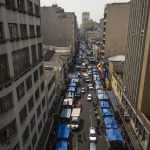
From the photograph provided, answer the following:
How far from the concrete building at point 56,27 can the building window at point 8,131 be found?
98.3 metres

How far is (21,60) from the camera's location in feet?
96.9

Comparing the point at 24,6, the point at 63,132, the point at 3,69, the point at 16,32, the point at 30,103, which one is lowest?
the point at 63,132

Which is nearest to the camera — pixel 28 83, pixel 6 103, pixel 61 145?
pixel 6 103

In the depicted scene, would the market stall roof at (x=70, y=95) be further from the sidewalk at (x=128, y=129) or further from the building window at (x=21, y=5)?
the building window at (x=21, y=5)

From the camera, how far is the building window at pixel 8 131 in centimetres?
2431

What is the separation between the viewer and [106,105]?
6338 cm

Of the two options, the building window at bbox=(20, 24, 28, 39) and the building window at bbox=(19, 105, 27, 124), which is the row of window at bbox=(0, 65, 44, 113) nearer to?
the building window at bbox=(19, 105, 27, 124)

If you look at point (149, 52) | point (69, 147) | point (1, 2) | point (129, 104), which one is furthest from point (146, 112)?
point (1, 2)

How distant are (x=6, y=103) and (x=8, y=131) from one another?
3773mm

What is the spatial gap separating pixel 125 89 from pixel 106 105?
40.8 feet

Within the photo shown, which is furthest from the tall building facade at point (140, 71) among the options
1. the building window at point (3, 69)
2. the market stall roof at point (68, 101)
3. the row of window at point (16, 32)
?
the building window at point (3, 69)

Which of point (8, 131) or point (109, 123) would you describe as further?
point (109, 123)

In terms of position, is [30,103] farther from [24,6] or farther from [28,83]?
[24,6]

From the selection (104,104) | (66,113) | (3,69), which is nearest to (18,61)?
(3,69)
